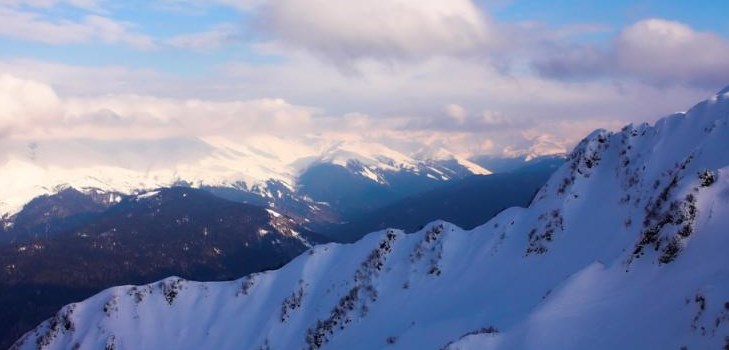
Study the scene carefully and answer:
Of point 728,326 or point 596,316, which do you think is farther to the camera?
point 596,316

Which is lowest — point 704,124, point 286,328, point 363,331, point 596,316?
point 286,328

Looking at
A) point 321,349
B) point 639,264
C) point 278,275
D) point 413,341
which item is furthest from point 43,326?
point 639,264

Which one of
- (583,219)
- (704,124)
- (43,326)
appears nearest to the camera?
(704,124)

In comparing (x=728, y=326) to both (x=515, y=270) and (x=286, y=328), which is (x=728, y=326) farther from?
(x=286, y=328)

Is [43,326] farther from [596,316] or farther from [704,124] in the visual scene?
[704,124]

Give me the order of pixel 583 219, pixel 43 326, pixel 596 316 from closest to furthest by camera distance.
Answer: pixel 596 316 → pixel 583 219 → pixel 43 326

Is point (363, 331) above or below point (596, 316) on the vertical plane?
below
